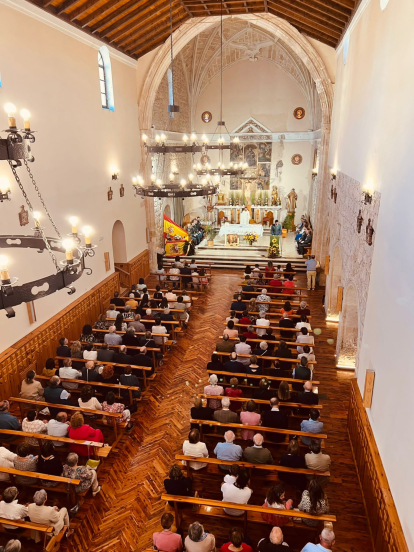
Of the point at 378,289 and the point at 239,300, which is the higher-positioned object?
the point at 378,289

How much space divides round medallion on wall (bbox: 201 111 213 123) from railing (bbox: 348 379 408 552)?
17994mm

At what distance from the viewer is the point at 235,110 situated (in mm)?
21422

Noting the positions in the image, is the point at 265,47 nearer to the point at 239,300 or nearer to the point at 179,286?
the point at 179,286

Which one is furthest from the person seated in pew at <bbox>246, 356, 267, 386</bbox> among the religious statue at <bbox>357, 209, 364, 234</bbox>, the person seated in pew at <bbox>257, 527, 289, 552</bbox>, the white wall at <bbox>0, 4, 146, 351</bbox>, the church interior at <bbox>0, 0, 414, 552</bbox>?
the white wall at <bbox>0, 4, 146, 351</bbox>

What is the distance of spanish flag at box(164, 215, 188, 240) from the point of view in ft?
54.9

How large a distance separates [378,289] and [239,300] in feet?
19.2

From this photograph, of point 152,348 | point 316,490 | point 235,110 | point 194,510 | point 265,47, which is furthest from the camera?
point 235,110

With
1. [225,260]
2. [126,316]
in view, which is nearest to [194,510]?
[126,316]

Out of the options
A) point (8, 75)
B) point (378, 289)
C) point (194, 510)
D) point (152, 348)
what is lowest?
point (194, 510)

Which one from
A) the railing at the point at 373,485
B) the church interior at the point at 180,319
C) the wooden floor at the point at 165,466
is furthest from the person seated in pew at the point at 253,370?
the railing at the point at 373,485

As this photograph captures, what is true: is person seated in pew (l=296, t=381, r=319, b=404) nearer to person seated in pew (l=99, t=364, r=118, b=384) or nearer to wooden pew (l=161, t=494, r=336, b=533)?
wooden pew (l=161, t=494, r=336, b=533)

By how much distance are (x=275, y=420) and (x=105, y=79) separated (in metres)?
10.9

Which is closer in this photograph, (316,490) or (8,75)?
(316,490)

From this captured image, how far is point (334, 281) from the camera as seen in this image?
1114 centimetres
